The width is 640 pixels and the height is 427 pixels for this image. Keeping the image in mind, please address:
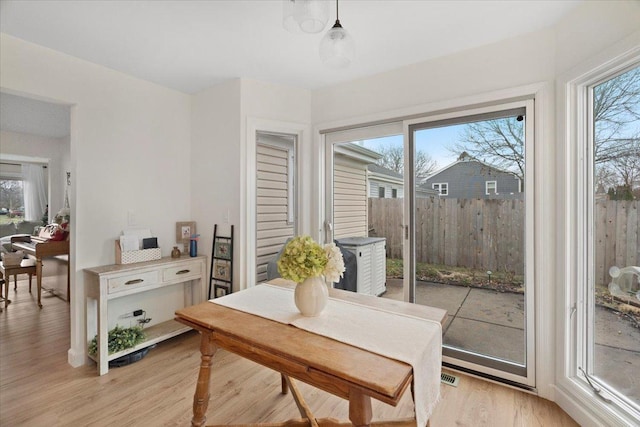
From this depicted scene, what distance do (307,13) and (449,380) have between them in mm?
Answer: 2591

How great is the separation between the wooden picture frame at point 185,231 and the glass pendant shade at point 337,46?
2.48 metres

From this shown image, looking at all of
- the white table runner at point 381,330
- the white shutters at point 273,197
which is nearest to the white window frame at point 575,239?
the white table runner at point 381,330

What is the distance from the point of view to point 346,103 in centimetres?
294

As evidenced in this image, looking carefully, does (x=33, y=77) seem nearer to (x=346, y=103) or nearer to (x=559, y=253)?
(x=346, y=103)

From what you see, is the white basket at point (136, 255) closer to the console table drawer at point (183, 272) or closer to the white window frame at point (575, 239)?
the console table drawer at point (183, 272)

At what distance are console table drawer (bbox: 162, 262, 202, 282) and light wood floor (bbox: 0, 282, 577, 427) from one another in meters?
0.68

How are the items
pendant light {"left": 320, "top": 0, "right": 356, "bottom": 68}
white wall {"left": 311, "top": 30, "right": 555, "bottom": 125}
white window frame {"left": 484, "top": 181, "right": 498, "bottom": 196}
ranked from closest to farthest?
pendant light {"left": 320, "top": 0, "right": 356, "bottom": 68}
white wall {"left": 311, "top": 30, "right": 555, "bottom": 125}
white window frame {"left": 484, "top": 181, "right": 498, "bottom": 196}

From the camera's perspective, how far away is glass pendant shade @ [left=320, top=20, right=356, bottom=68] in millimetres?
1343

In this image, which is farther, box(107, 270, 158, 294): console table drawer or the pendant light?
box(107, 270, 158, 294): console table drawer

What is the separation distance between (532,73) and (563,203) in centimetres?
95

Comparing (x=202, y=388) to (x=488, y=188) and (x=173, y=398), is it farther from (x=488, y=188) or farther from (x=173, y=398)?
(x=488, y=188)

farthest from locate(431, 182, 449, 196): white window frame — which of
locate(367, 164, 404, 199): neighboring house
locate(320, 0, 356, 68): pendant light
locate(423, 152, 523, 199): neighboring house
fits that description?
locate(320, 0, 356, 68): pendant light

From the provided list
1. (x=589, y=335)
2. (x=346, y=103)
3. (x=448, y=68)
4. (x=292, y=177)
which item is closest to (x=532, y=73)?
(x=448, y=68)

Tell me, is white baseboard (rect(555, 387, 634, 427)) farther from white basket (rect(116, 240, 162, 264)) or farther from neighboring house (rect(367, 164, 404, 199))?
white basket (rect(116, 240, 162, 264))
